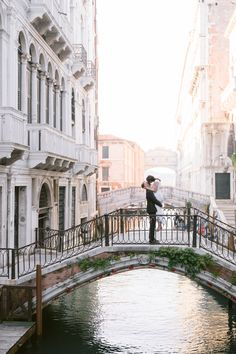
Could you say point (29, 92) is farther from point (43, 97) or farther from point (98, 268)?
point (98, 268)

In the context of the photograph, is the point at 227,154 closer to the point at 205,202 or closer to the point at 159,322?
the point at 205,202

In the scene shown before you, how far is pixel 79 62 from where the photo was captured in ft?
70.0

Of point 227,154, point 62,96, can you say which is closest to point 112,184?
point 227,154

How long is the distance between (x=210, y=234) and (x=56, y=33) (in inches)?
286

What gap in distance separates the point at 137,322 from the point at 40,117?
626 centimetres

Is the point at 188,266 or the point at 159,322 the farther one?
the point at 159,322

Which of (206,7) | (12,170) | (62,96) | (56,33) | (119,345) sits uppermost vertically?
(206,7)

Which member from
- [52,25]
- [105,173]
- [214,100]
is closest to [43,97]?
[52,25]

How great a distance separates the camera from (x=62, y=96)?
791 inches

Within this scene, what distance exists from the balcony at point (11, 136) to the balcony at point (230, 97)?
1578 centimetres

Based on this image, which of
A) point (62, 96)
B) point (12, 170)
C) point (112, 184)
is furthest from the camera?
point (112, 184)

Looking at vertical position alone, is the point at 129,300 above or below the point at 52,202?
below

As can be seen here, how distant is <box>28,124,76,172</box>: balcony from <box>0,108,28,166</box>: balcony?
6.16ft

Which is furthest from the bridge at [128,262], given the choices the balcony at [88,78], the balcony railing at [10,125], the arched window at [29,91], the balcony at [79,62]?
the balcony at [88,78]
